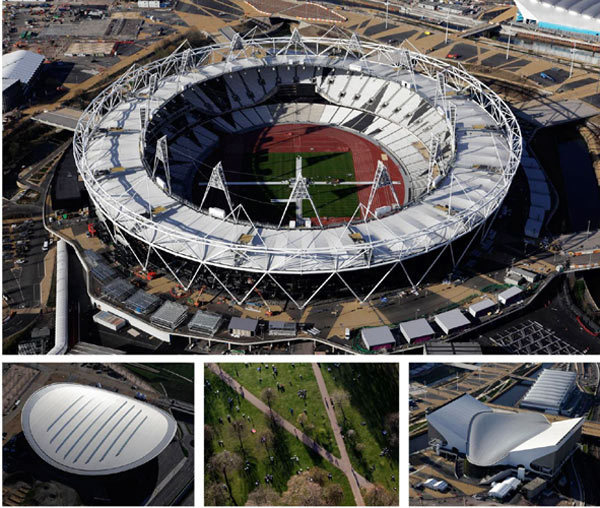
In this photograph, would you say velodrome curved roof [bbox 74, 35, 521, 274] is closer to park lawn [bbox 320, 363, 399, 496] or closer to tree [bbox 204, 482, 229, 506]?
park lawn [bbox 320, 363, 399, 496]

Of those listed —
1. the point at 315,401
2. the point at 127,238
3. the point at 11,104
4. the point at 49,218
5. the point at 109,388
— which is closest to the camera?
the point at 315,401

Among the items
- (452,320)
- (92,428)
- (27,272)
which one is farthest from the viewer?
(27,272)

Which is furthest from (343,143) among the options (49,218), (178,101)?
(49,218)

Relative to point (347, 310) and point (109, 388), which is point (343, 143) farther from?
point (109, 388)

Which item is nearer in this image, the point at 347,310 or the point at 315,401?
the point at 315,401

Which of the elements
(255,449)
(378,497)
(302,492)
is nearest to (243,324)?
(255,449)

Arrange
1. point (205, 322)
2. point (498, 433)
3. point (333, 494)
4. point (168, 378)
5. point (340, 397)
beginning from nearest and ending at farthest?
point (333, 494) < point (498, 433) < point (340, 397) < point (205, 322) < point (168, 378)

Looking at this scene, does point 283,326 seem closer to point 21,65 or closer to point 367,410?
point 367,410
